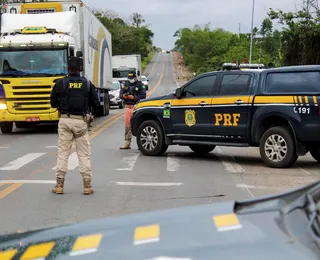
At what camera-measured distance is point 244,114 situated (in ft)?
33.8

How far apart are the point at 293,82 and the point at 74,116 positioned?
4.44 metres

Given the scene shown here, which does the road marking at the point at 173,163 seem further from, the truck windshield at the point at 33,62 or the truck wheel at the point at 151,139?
the truck windshield at the point at 33,62

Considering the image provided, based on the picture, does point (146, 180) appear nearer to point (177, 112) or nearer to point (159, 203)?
point (159, 203)

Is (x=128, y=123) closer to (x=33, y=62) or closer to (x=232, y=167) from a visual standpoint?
(x=232, y=167)

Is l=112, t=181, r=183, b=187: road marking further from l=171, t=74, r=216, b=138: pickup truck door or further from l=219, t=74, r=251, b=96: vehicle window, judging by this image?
l=219, t=74, r=251, b=96: vehicle window

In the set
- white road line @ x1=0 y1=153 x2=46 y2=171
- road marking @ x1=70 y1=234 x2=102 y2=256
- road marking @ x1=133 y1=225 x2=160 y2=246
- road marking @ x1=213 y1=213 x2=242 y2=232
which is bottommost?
white road line @ x1=0 y1=153 x2=46 y2=171

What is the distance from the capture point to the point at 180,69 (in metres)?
117

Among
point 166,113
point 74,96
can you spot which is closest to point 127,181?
point 74,96

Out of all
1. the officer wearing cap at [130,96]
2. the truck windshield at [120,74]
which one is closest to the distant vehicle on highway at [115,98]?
the truck windshield at [120,74]

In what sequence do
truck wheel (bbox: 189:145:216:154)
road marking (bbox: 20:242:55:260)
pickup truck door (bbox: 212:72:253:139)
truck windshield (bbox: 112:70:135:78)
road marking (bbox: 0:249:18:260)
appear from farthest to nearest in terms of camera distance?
truck windshield (bbox: 112:70:135:78) < truck wheel (bbox: 189:145:216:154) < pickup truck door (bbox: 212:72:253:139) < road marking (bbox: 0:249:18:260) < road marking (bbox: 20:242:55:260)

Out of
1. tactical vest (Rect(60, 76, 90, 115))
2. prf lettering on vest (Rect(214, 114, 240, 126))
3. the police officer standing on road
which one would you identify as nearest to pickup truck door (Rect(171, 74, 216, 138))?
prf lettering on vest (Rect(214, 114, 240, 126))

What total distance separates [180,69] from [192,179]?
109 metres

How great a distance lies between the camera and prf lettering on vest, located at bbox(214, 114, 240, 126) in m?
A: 10.4

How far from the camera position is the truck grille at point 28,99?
15984mm
